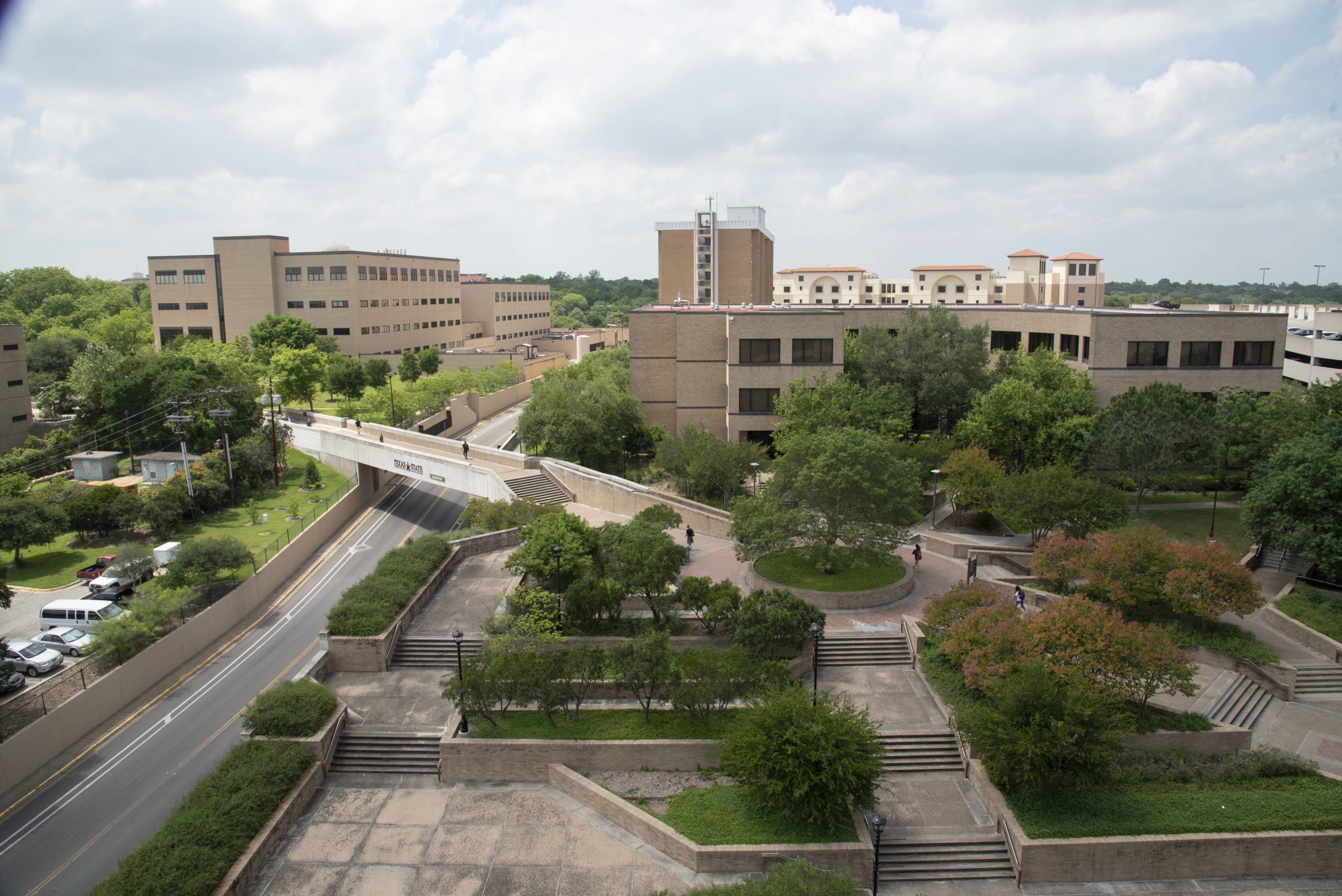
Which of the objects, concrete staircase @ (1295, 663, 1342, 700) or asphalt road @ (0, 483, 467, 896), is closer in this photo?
asphalt road @ (0, 483, 467, 896)

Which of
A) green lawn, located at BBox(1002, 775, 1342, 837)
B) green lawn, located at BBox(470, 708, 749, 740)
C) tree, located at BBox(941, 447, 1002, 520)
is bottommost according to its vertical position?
green lawn, located at BBox(1002, 775, 1342, 837)

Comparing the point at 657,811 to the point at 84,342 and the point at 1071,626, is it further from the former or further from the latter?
the point at 84,342

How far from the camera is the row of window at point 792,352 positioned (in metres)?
51.6

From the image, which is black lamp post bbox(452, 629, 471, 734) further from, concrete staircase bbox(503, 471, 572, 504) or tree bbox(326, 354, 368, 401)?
tree bbox(326, 354, 368, 401)

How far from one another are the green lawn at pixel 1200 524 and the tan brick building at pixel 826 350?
27.5 feet

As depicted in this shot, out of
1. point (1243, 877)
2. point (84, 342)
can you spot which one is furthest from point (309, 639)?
point (84, 342)

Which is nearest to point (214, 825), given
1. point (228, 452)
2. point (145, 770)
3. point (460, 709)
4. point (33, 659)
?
point (460, 709)

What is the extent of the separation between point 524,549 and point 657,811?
12644 millimetres

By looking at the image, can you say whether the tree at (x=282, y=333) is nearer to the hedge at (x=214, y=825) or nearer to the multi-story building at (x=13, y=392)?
the multi-story building at (x=13, y=392)

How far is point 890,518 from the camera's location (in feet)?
110

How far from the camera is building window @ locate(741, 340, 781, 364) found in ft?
169

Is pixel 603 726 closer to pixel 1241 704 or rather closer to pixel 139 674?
pixel 139 674

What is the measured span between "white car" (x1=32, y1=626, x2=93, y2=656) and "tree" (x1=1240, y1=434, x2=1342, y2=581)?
1713 inches

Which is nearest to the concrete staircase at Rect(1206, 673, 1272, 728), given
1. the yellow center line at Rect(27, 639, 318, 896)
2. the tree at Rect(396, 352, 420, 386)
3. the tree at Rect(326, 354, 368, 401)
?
the yellow center line at Rect(27, 639, 318, 896)
